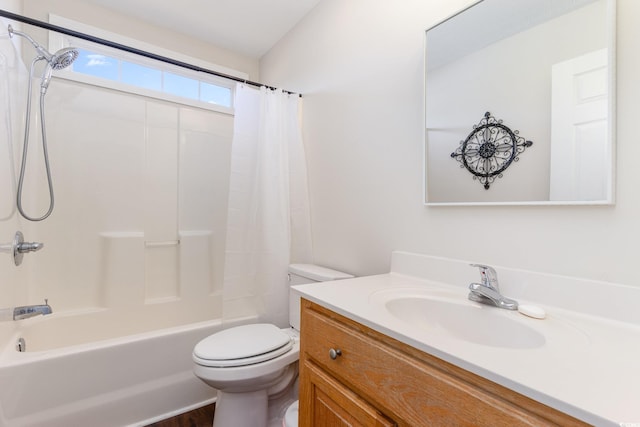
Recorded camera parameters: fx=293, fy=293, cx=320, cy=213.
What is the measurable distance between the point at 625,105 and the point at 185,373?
6.92 ft

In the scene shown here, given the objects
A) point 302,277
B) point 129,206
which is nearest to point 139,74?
point 129,206

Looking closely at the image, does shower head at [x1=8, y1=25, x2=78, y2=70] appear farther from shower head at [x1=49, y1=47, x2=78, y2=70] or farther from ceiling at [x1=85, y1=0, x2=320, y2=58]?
ceiling at [x1=85, y1=0, x2=320, y2=58]

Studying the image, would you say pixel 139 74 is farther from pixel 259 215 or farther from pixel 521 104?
pixel 521 104

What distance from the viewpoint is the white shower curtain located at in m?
1.77

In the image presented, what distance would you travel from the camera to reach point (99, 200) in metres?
2.00

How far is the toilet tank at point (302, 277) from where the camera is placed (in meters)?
1.51

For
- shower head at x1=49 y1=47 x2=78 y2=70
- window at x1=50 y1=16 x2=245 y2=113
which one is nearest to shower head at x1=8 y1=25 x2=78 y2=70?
shower head at x1=49 y1=47 x2=78 y2=70

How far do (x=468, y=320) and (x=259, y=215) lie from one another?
1.27 metres

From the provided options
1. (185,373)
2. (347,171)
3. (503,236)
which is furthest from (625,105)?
(185,373)

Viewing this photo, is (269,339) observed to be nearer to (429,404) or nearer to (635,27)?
(429,404)

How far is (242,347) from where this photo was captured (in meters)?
1.34

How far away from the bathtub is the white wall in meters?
0.99

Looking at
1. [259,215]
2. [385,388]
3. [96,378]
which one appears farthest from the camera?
[259,215]

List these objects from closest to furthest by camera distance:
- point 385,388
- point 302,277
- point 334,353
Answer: point 385,388 → point 334,353 → point 302,277
